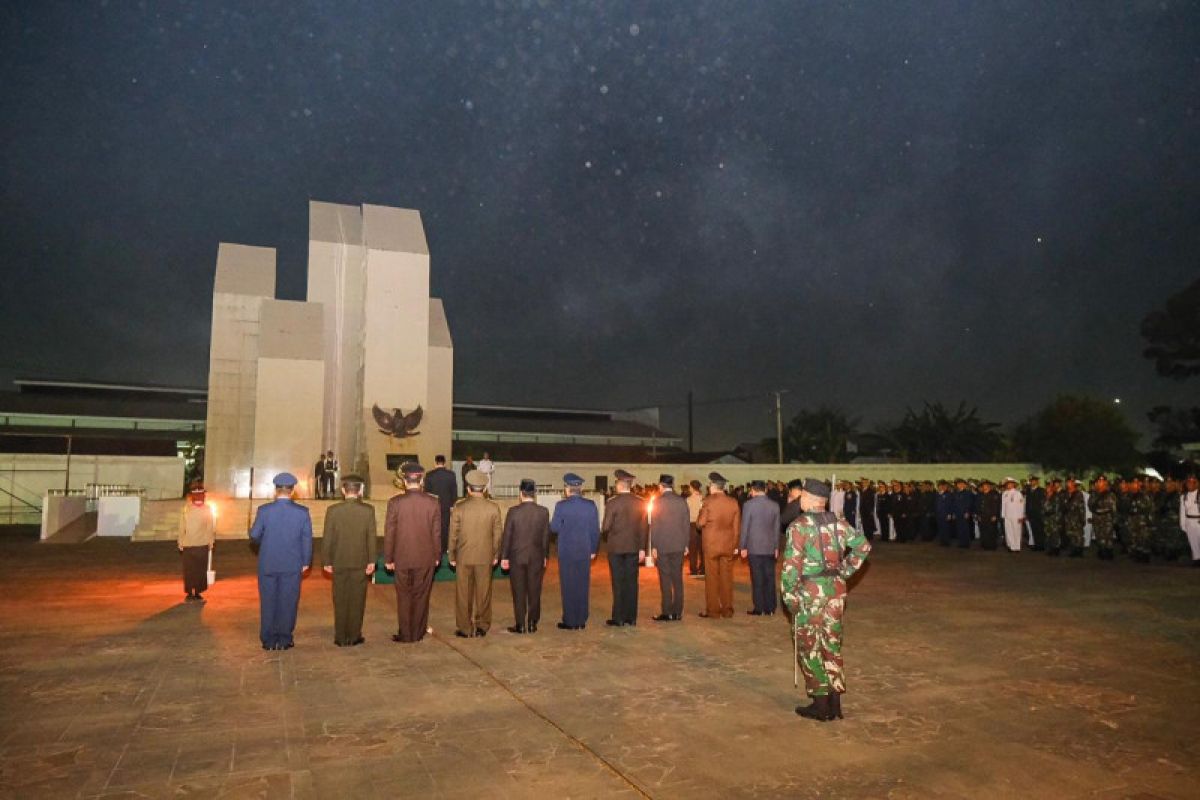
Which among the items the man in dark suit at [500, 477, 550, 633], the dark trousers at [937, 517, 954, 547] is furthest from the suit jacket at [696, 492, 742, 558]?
the dark trousers at [937, 517, 954, 547]

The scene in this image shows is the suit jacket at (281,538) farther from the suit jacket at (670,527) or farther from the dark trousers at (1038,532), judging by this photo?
the dark trousers at (1038,532)

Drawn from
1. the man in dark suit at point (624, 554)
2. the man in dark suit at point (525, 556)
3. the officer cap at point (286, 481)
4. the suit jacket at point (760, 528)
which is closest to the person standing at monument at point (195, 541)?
the officer cap at point (286, 481)

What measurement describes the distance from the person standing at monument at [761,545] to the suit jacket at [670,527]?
0.88 metres

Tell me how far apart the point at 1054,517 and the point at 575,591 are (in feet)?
42.3

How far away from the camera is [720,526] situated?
912 cm

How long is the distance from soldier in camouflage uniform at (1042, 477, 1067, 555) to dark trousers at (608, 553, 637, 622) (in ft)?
39.8

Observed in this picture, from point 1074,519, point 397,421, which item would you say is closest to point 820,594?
point 1074,519

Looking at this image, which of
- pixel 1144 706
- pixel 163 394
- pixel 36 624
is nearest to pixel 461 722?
pixel 1144 706

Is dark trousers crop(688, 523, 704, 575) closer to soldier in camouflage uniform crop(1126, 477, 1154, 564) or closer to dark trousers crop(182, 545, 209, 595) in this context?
dark trousers crop(182, 545, 209, 595)

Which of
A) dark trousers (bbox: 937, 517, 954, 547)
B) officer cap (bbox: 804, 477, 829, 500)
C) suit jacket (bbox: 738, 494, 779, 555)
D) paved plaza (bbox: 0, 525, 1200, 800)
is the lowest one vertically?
paved plaza (bbox: 0, 525, 1200, 800)

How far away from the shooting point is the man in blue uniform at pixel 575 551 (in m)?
8.54

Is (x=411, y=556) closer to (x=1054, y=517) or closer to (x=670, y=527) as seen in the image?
(x=670, y=527)

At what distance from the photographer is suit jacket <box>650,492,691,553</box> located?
896 cm

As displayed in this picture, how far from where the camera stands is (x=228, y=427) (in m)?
28.0
